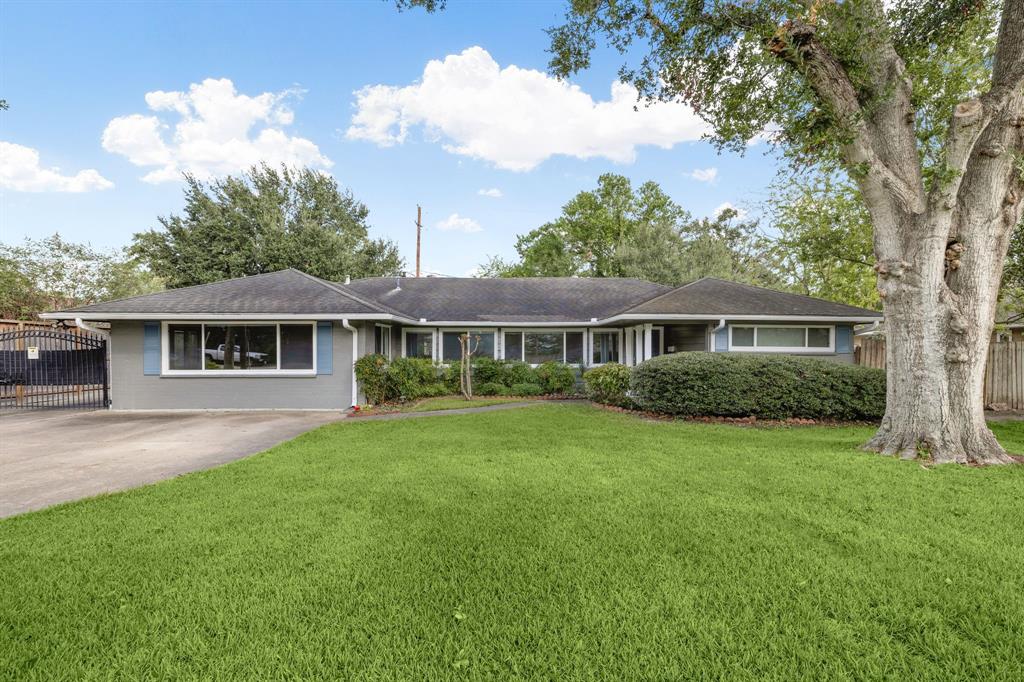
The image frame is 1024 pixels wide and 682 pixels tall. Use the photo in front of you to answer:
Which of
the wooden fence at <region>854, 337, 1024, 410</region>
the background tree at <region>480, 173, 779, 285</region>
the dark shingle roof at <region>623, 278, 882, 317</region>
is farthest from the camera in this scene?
the background tree at <region>480, 173, 779, 285</region>

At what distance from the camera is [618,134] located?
24.2m

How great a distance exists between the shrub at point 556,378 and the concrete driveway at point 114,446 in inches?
245

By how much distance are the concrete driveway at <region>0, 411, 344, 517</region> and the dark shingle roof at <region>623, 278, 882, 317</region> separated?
9037mm

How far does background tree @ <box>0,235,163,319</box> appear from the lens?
80.3 feet

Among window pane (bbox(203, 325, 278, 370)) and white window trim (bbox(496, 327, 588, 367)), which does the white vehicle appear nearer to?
window pane (bbox(203, 325, 278, 370))

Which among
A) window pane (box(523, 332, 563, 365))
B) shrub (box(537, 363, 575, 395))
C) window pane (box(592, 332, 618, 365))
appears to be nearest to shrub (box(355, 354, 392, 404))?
shrub (box(537, 363, 575, 395))

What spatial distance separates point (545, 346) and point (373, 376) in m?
6.23

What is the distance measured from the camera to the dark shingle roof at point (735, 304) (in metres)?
12.4

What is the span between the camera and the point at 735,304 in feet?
42.6

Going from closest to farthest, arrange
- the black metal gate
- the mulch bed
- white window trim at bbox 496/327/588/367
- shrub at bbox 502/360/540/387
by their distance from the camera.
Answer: the mulch bed → the black metal gate → shrub at bbox 502/360/540/387 → white window trim at bbox 496/327/588/367

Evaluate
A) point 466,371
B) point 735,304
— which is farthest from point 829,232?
point 466,371

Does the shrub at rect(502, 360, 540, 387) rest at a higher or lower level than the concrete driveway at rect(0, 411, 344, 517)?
higher

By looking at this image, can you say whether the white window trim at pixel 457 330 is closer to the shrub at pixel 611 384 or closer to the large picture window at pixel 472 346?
the large picture window at pixel 472 346

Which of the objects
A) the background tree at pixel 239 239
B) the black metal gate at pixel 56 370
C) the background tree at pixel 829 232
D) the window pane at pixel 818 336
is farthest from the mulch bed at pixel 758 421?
the background tree at pixel 239 239
